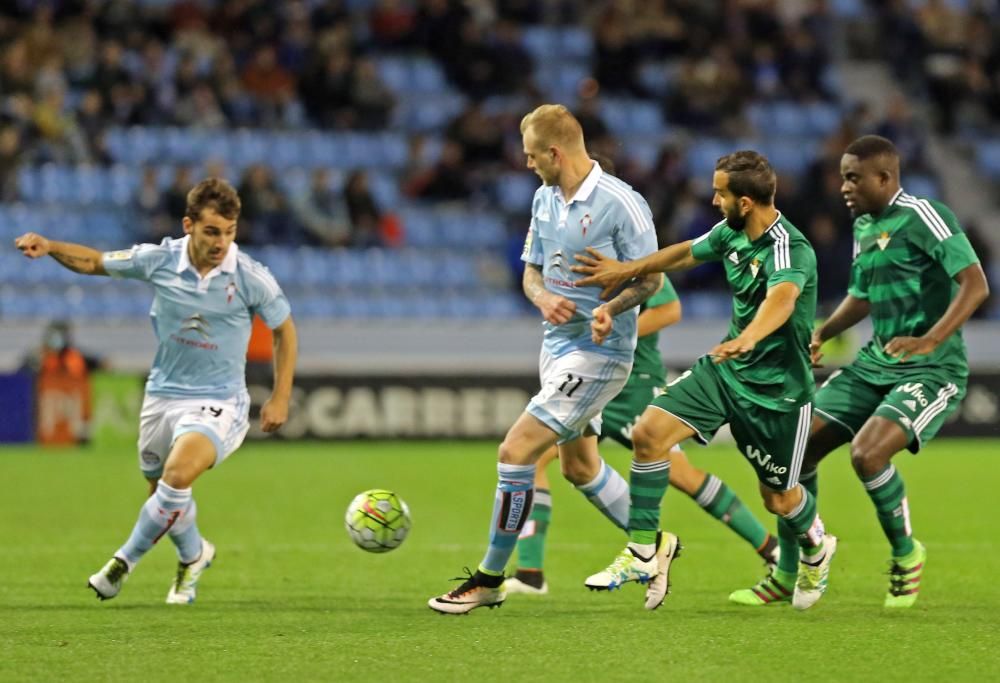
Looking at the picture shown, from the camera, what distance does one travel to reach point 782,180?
69.6 ft

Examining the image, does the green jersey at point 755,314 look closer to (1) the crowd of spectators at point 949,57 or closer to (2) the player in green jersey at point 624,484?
(2) the player in green jersey at point 624,484

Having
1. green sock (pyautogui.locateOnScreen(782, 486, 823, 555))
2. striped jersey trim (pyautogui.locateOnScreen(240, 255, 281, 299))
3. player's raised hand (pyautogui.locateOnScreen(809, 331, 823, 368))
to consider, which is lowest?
green sock (pyautogui.locateOnScreen(782, 486, 823, 555))

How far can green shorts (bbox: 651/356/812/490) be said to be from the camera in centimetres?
719

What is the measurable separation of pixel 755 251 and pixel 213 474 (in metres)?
9.17

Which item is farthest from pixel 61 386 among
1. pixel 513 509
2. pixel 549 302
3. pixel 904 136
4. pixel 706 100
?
pixel 904 136

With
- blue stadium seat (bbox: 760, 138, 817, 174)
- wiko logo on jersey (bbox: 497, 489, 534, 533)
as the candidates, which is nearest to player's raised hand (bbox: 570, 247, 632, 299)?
wiko logo on jersey (bbox: 497, 489, 534, 533)

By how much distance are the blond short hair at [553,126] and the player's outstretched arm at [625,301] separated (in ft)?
2.13

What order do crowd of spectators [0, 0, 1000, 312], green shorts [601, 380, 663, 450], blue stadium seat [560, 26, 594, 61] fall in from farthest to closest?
blue stadium seat [560, 26, 594, 61], crowd of spectators [0, 0, 1000, 312], green shorts [601, 380, 663, 450]

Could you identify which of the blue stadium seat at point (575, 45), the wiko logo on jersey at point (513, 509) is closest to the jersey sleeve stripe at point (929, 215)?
the wiko logo on jersey at point (513, 509)

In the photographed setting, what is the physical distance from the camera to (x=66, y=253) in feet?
25.2

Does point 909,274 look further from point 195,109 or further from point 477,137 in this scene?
point 195,109

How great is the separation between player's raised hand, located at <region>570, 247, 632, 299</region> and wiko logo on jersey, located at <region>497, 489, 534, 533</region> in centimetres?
94

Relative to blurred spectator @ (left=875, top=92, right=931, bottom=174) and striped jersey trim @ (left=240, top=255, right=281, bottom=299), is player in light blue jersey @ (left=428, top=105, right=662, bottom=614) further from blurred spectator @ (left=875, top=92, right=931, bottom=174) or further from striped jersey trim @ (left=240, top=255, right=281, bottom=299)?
blurred spectator @ (left=875, top=92, right=931, bottom=174)

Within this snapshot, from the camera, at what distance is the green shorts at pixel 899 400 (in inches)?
298
